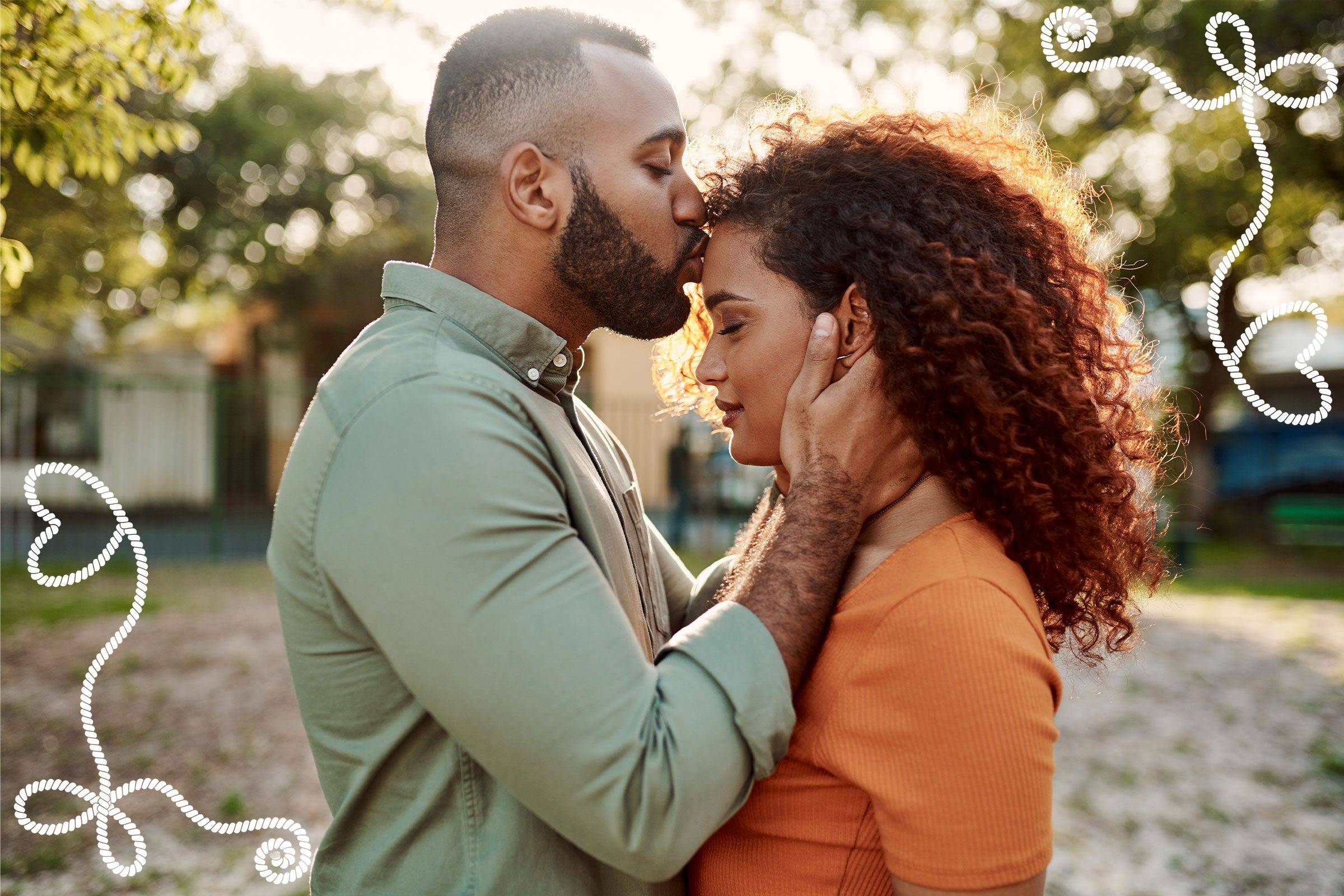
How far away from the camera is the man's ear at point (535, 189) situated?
7.02ft

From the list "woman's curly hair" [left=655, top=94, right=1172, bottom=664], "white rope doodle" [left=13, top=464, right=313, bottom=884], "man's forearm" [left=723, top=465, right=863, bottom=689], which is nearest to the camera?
"man's forearm" [left=723, top=465, right=863, bottom=689]

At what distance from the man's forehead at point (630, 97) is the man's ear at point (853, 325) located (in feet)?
1.85

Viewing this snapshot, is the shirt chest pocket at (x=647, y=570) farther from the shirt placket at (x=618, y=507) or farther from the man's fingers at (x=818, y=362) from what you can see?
the man's fingers at (x=818, y=362)

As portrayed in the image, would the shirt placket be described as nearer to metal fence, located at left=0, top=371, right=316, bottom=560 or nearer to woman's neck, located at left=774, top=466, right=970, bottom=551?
woman's neck, located at left=774, top=466, right=970, bottom=551

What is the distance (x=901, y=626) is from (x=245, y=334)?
22.6 m

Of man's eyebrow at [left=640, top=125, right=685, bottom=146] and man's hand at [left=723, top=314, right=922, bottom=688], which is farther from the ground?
man's eyebrow at [left=640, top=125, right=685, bottom=146]

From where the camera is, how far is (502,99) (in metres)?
2.21

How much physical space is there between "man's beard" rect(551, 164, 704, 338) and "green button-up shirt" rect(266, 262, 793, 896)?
38 centimetres

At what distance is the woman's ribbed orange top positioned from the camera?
1.63 metres

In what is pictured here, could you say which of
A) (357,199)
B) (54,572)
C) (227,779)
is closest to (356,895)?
(227,779)

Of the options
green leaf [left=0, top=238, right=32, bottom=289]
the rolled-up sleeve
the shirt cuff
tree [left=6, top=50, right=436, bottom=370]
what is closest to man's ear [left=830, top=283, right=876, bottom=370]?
the shirt cuff

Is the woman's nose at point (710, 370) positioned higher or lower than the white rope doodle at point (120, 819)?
higher

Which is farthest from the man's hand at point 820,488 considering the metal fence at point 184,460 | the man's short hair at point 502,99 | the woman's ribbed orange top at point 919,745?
the metal fence at point 184,460

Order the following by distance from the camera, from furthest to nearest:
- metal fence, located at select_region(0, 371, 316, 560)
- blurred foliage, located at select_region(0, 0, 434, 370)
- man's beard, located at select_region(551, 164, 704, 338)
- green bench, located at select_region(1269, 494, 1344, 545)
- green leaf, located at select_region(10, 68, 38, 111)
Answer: blurred foliage, located at select_region(0, 0, 434, 370), green bench, located at select_region(1269, 494, 1344, 545), metal fence, located at select_region(0, 371, 316, 560), green leaf, located at select_region(10, 68, 38, 111), man's beard, located at select_region(551, 164, 704, 338)
